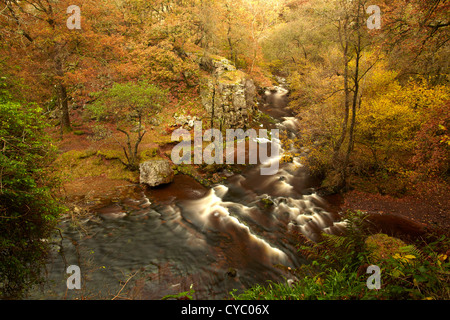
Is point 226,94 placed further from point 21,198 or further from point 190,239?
point 21,198

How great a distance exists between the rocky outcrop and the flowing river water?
30.6 ft

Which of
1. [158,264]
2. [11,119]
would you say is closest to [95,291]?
[158,264]

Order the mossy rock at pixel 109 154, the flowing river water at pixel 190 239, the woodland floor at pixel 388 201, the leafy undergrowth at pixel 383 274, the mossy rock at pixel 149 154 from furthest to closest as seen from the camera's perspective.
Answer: the mossy rock at pixel 149 154 → the mossy rock at pixel 109 154 → the woodland floor at pixel 388 201 → the flowing river water at pixel 190 239 → the leafy undergrowth at pixel 383 274

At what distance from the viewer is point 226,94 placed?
880 inches

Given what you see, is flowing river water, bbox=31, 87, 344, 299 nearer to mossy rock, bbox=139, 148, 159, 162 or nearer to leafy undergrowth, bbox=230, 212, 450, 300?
leafy undergrowth, bbox=230, 212, 450, 300

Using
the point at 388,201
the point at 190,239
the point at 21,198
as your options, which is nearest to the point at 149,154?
the point at 190,239

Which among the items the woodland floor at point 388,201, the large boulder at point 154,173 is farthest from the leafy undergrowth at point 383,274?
the large boulder at point 154,173

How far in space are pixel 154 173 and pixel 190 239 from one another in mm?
6113

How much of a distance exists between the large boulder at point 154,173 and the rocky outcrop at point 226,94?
30.5 ft

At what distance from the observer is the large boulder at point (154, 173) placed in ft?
45.1

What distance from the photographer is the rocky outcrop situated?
72.3ft

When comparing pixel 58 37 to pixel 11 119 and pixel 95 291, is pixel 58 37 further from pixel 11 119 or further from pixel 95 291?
pixel 95 291

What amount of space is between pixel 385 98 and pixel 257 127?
13.0 meters

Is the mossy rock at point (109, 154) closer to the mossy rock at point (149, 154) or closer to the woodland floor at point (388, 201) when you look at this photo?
the woodland floor at point (388, 201)
